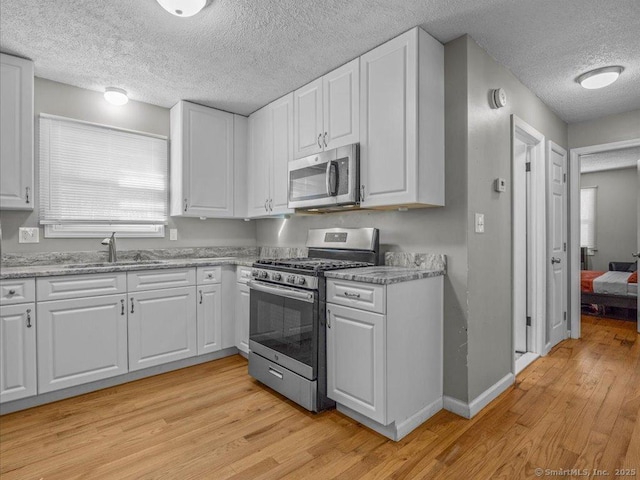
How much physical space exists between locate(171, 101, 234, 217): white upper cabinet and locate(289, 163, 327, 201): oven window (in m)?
0.95

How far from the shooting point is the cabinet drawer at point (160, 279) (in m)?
2.78

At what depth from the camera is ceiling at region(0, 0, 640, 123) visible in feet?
6.58

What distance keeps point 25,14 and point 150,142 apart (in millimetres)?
1426

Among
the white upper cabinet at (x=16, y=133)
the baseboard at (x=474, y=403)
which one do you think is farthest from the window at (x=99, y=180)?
the baseboard at (x=474, y=403)

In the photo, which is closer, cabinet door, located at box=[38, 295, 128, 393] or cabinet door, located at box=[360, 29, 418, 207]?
cabinet door, located at box=[360, 29, 418, 207]

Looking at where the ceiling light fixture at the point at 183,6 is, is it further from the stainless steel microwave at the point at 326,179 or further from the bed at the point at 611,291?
the bed at the point at 611,291

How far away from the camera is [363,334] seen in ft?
6.68

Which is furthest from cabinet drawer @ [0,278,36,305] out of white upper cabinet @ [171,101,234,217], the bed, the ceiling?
the bed

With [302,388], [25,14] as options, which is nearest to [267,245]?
[302,388]

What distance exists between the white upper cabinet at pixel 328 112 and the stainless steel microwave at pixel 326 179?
0.10m

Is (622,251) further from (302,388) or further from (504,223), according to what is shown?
(302,388)

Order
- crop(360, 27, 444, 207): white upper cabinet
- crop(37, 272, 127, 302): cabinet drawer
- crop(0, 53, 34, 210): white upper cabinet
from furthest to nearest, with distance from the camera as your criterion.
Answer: crop(0, 53, 34, 210): white upper cabinet < crop(37, 272, 127, 302): cabinet drawer < crop(360, 27, 444, 207): white upper cabinet

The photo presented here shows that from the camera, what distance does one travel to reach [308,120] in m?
2.92

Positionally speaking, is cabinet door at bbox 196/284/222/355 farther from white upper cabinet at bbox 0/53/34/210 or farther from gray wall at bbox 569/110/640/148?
gray wall at bbox 569/110/640/148
